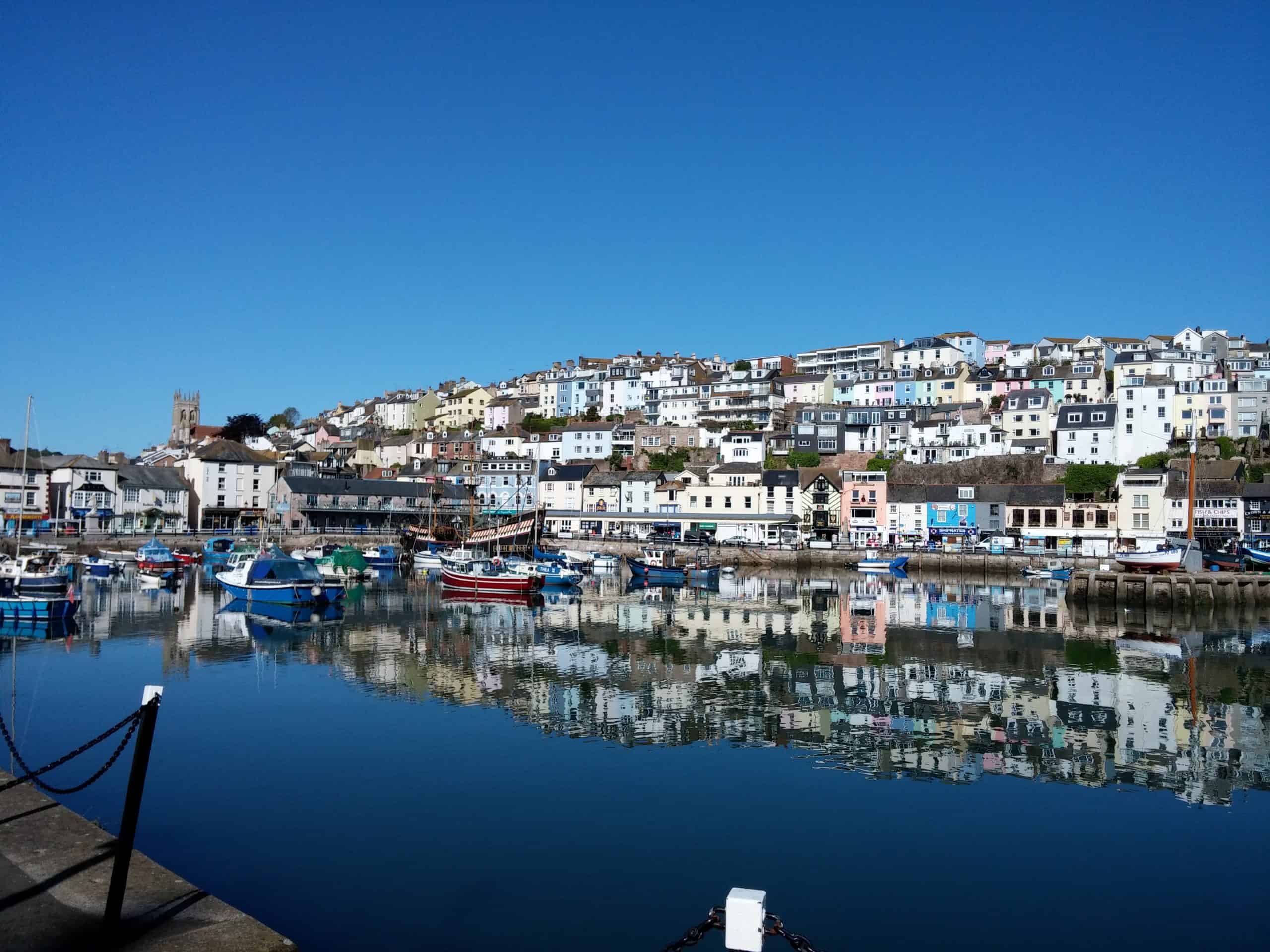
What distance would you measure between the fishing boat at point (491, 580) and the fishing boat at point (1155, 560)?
33245 mm

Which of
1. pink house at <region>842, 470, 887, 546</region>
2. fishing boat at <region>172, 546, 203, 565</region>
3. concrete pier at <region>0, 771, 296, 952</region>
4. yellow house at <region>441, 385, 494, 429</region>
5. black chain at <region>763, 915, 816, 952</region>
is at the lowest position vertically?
fishing boat at <region>172, 546, 203, 565</region>

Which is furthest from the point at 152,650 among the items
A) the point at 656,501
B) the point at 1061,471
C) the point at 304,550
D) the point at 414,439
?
the point at 414,439

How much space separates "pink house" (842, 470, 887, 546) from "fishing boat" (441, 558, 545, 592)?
126ft

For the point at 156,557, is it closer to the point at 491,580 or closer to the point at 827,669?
the point at 491,580

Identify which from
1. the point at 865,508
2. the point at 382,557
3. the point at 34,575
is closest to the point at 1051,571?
the point at 865,508

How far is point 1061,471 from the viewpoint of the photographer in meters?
79.2

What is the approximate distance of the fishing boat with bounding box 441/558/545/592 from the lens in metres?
45.4

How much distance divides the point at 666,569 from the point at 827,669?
32709 mm

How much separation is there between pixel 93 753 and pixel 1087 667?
2470 cm

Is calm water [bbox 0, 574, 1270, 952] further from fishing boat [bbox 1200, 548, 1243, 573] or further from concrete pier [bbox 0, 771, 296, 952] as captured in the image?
fishing boat [bbox 1200, 548, 1243, 573]

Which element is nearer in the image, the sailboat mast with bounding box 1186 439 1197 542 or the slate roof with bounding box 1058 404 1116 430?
the sailboat mast with bounding box 1186 439 1197 542

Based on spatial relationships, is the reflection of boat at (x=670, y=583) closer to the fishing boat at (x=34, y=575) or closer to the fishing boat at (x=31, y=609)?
the fishing boat at (x=34, y=575)

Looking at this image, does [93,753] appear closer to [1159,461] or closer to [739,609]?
[739,609]

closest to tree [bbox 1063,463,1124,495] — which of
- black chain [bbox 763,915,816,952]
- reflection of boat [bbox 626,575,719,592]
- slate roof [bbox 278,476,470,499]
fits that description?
reflection of boat [bbox 626,575,719,592]
